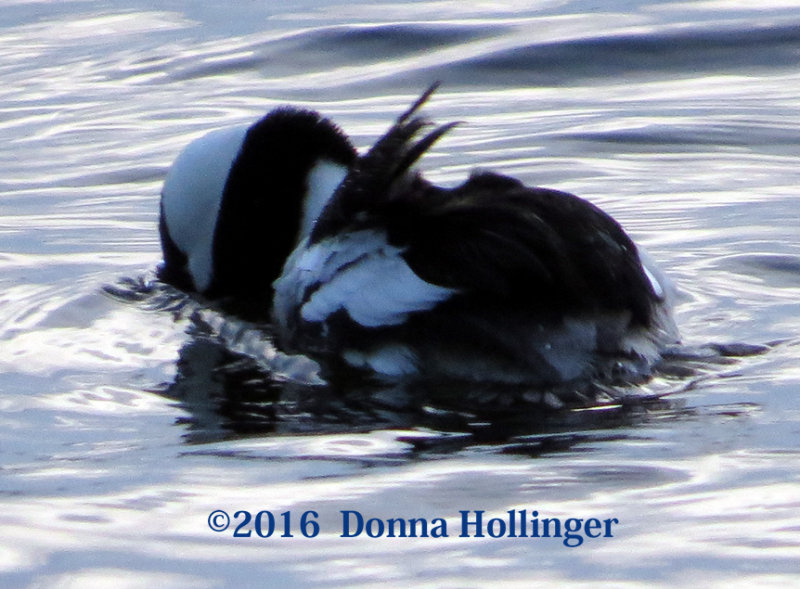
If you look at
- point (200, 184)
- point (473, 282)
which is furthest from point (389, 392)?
point (200, 184)

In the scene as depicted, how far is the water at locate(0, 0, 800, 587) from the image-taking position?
10.9 ft

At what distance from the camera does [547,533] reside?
332cm

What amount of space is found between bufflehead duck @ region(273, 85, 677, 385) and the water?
13 cm

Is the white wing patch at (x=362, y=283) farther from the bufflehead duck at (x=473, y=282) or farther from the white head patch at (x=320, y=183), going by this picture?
the white head patch at (x=320, y=183)

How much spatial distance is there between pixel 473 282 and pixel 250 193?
1.67 meters

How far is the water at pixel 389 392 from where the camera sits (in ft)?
10.9

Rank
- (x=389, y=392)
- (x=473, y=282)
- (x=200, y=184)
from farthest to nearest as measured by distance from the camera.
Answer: (x=200, y=184) < (x=389, y=392) < (x=473, y=282)

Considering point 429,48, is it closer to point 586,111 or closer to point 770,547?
point 586,111

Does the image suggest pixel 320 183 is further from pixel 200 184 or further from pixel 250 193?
pixel 200 184

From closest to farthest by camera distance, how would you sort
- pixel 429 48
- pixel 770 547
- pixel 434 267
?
pixel 770 547, pixel 434 267, pixel 429 48

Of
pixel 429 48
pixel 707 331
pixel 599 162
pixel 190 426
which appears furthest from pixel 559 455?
pixel 429 48

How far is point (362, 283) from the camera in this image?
446 cm

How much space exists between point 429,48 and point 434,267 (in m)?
5.82

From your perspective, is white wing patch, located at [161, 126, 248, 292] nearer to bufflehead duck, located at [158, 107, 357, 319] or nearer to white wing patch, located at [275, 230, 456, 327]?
bufflehead duck, located at [158, 107, 357, 319]
